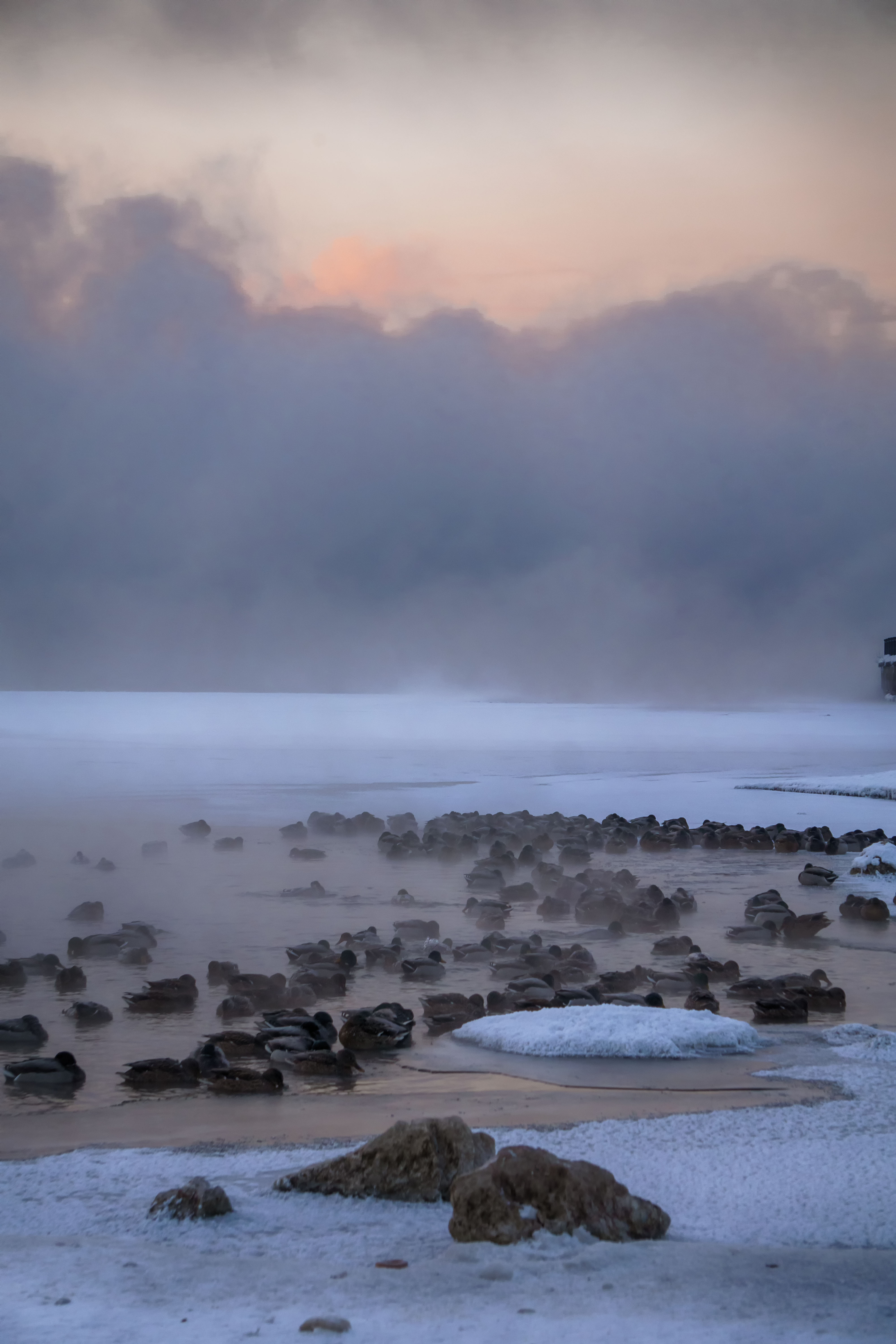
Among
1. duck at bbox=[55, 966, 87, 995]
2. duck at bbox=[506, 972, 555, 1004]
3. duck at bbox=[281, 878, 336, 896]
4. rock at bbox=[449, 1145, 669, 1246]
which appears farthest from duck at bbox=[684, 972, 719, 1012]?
duck at bbox=[281, 878, 336, 896]

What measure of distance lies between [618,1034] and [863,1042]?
5.63ft

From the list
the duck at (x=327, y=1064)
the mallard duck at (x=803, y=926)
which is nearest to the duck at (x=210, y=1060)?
the duck at (x=327, y=1064)

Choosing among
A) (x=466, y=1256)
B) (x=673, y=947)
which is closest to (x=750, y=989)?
(x=673, y=947)

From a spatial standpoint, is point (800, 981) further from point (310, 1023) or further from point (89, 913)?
point (89, 913)

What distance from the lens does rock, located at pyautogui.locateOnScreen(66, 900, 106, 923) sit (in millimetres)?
14242

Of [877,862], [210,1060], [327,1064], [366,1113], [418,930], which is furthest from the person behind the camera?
[877,862]

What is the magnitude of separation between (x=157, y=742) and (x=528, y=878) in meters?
47.6

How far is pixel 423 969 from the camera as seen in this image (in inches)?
443

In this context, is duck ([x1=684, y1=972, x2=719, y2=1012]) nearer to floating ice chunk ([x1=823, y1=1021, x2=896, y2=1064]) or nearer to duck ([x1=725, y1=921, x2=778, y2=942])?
floating ice chunk ([x1=823, y1=1021, x2=896, y2=1064])

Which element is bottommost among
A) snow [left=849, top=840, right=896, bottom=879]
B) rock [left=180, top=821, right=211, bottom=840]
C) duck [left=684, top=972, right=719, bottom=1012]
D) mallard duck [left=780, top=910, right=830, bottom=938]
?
duck [left=684, top=972, right=719, bottom=1012]

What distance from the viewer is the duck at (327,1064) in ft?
25.6

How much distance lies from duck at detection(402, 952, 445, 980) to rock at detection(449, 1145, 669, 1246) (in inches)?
248

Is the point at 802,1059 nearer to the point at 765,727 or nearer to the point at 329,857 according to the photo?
the point at 329,857

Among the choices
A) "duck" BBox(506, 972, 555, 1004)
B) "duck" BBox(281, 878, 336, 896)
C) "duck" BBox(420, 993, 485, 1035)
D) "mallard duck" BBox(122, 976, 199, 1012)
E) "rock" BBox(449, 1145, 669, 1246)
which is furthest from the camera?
"duck" BBox(281, 878, 336, 896)
